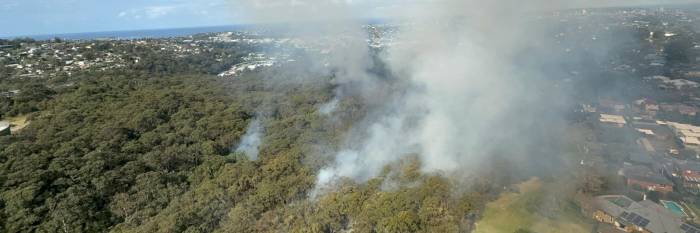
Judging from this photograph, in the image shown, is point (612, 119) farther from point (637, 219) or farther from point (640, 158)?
point (637, 219)

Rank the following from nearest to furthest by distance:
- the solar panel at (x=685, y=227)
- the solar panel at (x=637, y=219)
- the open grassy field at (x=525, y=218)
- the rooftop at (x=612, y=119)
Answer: the solar panel at (x=685, y=227), the solar panel at (x=637, y=219), the open grassy field at (x=525, y=218), the rooftop at (x=612, y=119)

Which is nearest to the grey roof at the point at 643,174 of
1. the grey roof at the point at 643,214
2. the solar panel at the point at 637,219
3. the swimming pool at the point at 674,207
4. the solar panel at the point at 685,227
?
the swimming pool at the point at 674,207

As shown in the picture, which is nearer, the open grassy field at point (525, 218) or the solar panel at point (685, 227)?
the solar panel at point (685, 227)

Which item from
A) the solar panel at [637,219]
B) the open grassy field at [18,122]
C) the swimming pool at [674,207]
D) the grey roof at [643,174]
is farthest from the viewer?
the open grassy field at [18,122]

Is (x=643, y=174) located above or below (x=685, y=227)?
above

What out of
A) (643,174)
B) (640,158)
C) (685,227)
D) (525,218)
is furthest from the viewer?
(640,158)

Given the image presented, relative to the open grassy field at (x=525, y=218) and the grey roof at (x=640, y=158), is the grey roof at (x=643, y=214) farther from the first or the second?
the grey roof at (x=640, y=158)

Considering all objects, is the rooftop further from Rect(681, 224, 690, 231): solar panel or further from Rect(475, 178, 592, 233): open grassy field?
Rect(681, 224, 690, 231): solar panel

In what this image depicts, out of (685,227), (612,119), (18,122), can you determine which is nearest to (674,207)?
(685,227)
